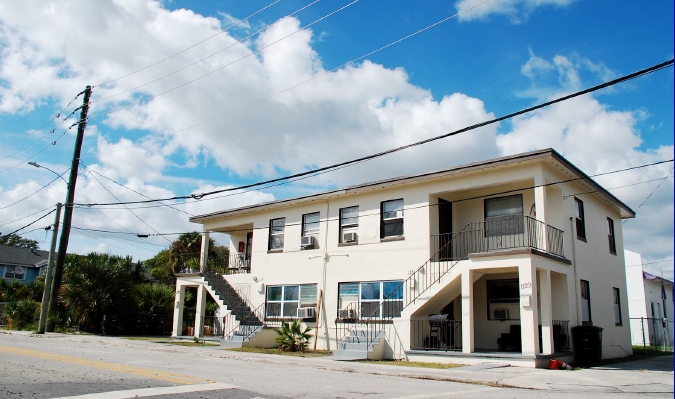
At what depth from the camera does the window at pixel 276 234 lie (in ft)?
80.6

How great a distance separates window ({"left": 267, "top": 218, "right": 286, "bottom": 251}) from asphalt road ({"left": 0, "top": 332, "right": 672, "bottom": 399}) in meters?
9.77

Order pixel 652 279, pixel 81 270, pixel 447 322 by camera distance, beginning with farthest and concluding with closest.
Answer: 1. pixel 652 279
2. pixel 81 270
3. pixel 447 322

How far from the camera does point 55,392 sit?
840 cm

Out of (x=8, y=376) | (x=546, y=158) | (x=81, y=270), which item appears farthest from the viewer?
(x=81, y=270)

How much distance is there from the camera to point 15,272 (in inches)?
2093

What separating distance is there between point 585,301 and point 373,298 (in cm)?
729

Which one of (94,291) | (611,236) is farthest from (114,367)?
(611,236)

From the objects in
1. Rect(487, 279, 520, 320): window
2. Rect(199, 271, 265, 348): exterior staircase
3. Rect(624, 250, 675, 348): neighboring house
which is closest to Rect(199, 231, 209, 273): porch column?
Rect(199, 271, 265, 348): exterior staircase

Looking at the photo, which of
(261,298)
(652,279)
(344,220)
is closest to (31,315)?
(261,298)

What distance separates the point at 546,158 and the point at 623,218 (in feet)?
34.2

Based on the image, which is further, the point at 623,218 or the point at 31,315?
the point at 31,315

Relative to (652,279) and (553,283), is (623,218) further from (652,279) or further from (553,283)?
(652,279)

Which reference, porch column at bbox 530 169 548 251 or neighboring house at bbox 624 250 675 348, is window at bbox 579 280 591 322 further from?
neighboring house at bbox 624 250 675 348

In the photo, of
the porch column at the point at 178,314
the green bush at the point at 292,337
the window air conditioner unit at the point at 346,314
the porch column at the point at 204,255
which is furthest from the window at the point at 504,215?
the porch column at the point at 178,314
